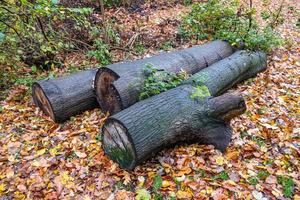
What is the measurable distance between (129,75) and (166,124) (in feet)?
3.74

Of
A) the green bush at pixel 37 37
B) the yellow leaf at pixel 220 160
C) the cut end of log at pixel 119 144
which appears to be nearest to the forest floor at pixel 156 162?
the yellow leaf at pixel 220 160

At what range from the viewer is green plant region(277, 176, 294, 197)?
3.20 metres

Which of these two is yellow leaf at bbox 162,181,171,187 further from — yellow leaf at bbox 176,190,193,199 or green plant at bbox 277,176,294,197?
green plant at bbox 277,176,294,197

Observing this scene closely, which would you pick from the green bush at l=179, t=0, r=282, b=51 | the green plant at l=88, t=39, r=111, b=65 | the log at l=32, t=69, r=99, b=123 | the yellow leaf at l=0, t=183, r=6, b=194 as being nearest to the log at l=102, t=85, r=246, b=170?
the log at l=32, t=69, r=99, b=123

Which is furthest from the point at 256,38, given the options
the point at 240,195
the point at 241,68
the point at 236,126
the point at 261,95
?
the point at 240,195

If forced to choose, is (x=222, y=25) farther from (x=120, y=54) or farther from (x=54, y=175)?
(x=54, y=175)

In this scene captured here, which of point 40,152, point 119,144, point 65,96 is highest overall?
point 65,96

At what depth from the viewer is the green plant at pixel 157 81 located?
418 centimetres

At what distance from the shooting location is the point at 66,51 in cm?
729

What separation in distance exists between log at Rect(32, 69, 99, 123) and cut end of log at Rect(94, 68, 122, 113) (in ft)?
0.89

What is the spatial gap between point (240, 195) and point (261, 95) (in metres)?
2.68

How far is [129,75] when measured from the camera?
4270 millimetres

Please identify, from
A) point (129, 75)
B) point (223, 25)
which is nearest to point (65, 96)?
point (129, 75)

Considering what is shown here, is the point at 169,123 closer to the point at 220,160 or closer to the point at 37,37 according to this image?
the point at 220,160
